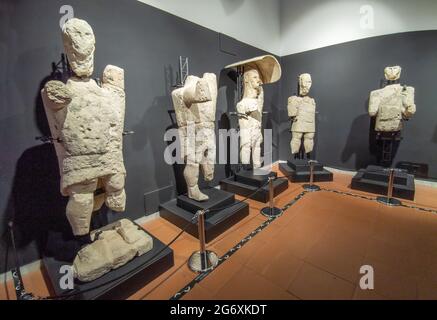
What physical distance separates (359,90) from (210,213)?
4351mm

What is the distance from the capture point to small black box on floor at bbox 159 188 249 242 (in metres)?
2.56

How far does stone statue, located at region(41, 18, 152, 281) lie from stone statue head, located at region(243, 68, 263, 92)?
7.58 feet

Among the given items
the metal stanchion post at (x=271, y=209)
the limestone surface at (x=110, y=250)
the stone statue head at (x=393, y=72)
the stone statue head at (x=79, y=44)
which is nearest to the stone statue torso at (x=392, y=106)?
the stone statue head at (x=393, y=72)

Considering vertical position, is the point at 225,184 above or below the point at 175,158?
below

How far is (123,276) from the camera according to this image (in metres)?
1.72

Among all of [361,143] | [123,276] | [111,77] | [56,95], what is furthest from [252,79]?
[123,276]

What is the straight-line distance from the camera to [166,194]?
322cm

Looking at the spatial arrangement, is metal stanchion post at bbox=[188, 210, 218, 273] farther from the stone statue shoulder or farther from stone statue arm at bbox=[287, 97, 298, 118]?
stone statue arm at bbox=[287, 97, 298, 118]

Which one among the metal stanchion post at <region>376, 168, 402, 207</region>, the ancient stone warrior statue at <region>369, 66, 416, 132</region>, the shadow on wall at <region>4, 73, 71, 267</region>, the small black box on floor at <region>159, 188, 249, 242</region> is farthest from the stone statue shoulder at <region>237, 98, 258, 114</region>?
the shadow on wall at <region>4, 73, 71, 267</region>

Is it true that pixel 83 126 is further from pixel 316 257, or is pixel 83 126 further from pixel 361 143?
pixel 361 143
